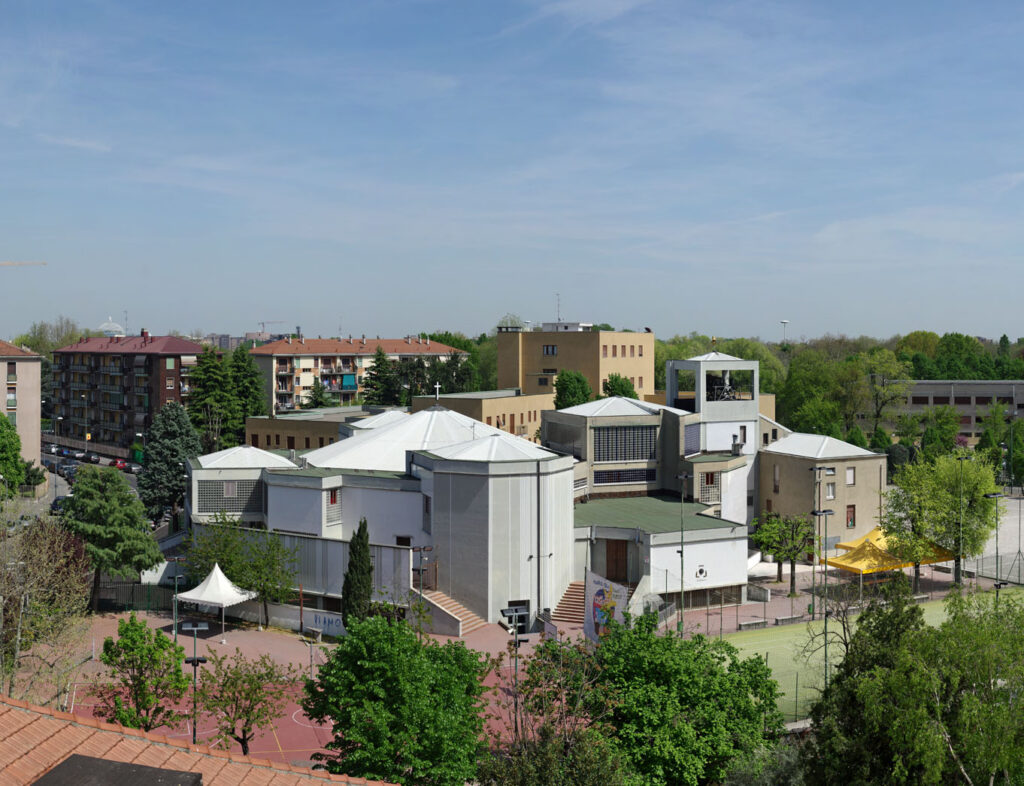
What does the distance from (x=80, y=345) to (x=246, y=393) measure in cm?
3176

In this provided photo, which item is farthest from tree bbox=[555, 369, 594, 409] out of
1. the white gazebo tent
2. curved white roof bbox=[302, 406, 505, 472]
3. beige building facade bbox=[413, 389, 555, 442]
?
the white gazebo tent

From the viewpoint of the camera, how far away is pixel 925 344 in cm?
18175

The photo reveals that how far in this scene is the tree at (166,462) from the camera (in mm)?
66875

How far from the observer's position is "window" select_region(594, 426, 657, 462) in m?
52.8

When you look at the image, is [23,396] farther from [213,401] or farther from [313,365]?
[313,365]

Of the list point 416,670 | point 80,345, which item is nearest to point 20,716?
point 416,670

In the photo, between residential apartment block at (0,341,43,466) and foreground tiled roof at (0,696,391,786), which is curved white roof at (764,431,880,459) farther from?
residential apartment block at (0,341,43,466)

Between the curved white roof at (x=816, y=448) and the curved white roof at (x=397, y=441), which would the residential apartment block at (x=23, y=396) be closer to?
the curved white roof at (x=397, y=441)

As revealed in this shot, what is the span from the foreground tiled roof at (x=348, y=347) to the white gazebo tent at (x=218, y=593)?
7348 centimetres

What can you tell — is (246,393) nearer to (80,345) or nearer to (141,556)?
(80,345)

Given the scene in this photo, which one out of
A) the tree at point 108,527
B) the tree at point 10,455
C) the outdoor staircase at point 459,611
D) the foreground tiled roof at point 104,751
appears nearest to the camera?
the foreground tiled roof at point 104,751

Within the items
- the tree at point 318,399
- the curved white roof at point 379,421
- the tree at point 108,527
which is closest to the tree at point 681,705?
the tree at point 108,527

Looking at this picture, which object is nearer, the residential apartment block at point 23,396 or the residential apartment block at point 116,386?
the residential apartment block at point 23,396

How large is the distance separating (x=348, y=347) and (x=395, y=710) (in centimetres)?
10098
